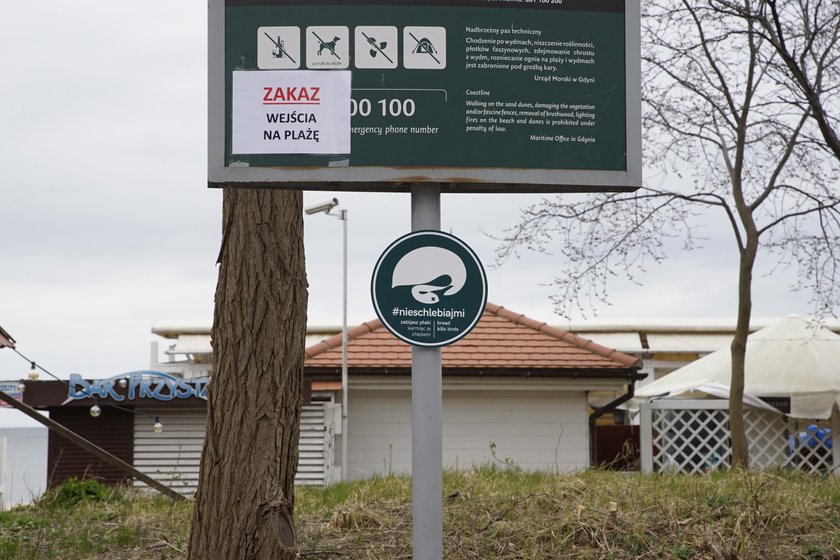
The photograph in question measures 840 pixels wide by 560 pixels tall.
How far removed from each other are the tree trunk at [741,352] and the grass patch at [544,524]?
6.72 m

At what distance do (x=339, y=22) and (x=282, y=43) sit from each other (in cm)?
28

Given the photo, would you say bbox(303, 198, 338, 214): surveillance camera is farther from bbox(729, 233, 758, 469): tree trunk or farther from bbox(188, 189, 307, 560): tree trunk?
bbox(188, 189, 307, 560): tree trunk

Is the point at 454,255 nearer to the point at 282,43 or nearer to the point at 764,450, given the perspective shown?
the point at 282,43

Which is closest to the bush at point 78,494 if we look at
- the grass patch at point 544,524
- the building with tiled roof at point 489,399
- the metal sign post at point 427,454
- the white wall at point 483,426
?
the grass patch at point 544,524

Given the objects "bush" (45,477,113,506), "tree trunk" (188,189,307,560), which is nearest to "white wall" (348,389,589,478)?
"bush" (45,477,113,506)

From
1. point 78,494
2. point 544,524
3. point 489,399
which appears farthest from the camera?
point 489,399

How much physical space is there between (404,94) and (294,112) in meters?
0.50

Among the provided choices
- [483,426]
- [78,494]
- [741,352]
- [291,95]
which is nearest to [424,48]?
[291,95]

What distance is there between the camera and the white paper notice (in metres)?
4.93

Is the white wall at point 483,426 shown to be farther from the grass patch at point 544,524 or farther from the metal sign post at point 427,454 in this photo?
the metal sign post at point 427,454

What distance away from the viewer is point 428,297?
4.87m

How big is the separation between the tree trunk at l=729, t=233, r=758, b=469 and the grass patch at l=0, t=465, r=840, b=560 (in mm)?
6724

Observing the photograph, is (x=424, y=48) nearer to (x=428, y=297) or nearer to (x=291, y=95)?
(x=291, y=95)

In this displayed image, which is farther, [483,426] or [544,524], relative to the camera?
[483,426]
